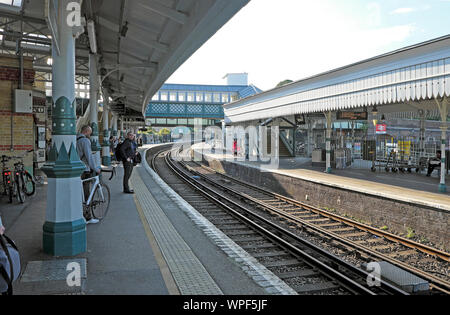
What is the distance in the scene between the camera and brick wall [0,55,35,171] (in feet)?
29.8

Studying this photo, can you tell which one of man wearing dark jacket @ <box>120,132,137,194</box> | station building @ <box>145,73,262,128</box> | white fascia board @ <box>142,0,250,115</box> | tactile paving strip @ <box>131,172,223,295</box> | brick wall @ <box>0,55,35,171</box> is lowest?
tactile paving strip @ <box>131,172,223,295</box>

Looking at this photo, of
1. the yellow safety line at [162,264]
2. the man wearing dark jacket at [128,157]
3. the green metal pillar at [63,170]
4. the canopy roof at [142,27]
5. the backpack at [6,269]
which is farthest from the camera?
the man wearing dark jacket at [128,157]

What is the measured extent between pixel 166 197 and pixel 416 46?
8.55 metres

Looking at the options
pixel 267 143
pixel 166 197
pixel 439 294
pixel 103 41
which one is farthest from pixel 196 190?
pixel 267 143

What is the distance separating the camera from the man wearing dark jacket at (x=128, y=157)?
10.3 metres

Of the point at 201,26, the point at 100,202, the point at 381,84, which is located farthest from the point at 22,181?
the point at 381,84

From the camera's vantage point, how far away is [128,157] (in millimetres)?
10375

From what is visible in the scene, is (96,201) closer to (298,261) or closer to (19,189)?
(19,189)

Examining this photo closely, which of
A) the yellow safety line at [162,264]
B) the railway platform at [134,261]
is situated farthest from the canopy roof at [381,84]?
the yellow safety line at [162,264]

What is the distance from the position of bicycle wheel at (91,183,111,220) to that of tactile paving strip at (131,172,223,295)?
86 centimetres

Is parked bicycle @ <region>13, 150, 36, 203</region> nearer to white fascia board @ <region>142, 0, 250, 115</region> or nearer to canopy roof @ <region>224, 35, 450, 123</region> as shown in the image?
white fascia board @ <region>142, 0, 250, 115</region>

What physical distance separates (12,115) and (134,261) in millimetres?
6797

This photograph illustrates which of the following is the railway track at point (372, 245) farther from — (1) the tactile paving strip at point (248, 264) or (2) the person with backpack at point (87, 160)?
(2) the person with backpack at point (87, 160)

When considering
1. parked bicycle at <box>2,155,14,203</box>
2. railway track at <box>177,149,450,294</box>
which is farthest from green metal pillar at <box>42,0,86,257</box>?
railway track at <box>177,149,450,294</box>
